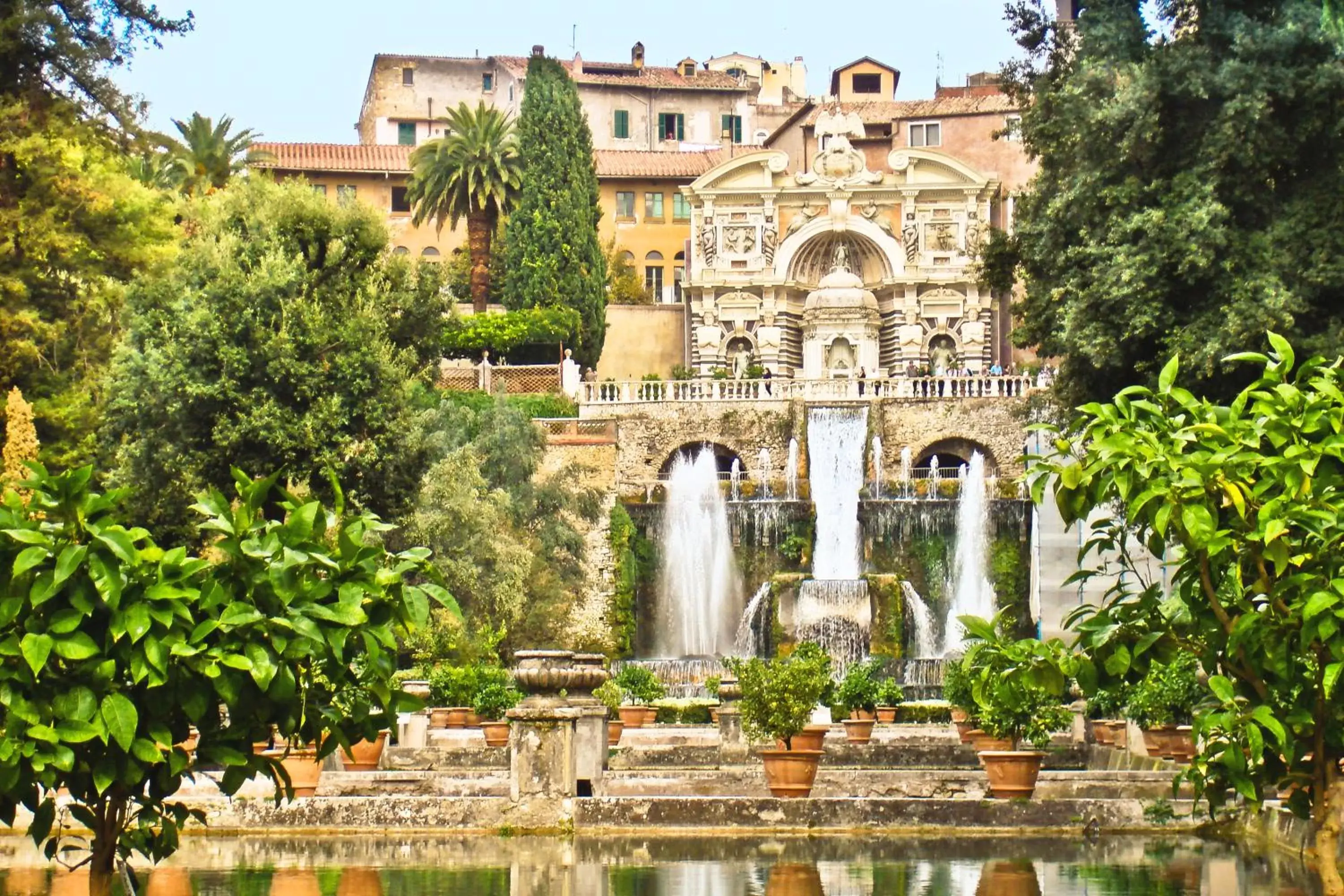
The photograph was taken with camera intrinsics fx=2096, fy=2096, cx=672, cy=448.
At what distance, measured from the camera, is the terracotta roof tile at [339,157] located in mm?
75250

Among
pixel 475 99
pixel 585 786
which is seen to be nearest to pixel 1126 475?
pixel 585 786

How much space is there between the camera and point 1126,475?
10.2m

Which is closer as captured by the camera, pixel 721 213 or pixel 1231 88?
pixel 1231 88

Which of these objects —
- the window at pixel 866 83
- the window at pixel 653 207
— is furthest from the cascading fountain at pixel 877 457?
the window at pixel 866 83

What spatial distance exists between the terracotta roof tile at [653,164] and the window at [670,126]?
657 centimetres

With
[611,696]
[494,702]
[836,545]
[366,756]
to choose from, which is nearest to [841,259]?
[836,545]

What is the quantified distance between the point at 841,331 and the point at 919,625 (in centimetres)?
1620

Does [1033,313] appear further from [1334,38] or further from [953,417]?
[953,417]

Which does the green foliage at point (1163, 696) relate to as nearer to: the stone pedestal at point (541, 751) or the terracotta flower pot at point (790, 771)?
the terracotta flower pot at point (790, 771)

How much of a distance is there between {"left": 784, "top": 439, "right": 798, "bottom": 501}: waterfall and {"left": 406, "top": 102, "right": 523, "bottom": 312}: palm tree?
14.2 metres

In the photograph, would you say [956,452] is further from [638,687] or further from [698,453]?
[638,687]

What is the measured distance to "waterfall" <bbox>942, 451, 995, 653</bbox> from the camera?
50.5 m

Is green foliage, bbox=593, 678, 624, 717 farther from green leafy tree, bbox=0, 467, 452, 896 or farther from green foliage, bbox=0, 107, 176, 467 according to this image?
green leafy tree, bbox=0, 467, 452, 896

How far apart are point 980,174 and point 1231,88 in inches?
1641
